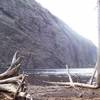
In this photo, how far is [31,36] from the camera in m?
162

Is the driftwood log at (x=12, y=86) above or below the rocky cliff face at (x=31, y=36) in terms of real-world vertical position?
below

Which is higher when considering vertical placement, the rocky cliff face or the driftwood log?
the rocky cliff face

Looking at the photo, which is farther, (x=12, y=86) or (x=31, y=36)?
(x=31, y=36)

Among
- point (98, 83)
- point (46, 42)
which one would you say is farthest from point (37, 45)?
point (98, 83)

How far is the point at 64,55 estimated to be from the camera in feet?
606

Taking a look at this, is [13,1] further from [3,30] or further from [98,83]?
[98,83]

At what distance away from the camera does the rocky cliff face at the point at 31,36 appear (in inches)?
5833

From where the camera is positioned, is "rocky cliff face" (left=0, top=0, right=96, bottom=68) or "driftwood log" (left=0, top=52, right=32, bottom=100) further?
"rocky cliff face" (left=0, top=0, right=96, bottom=68)

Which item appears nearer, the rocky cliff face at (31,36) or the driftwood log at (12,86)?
the driftwood log at (12,86)

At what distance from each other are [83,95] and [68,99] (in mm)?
1804

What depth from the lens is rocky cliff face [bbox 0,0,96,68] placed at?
148150 millimetres

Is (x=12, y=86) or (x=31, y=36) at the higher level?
(x=31, y=36)

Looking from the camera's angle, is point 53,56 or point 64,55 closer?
point 53,56

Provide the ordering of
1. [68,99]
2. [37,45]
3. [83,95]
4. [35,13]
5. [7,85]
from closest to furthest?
[7,85] → [68,99] → [83,95] → [37,45] → [35,13]
